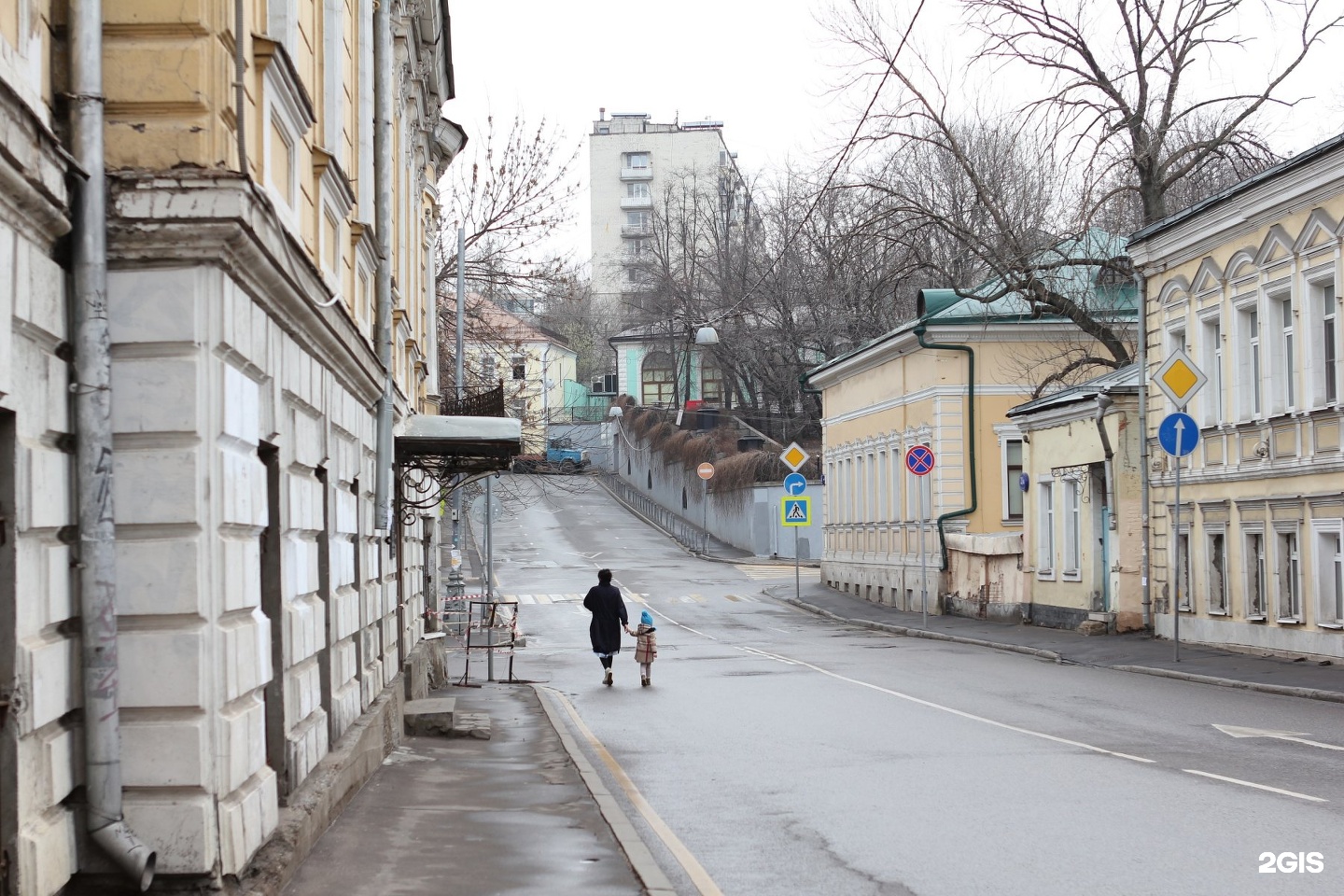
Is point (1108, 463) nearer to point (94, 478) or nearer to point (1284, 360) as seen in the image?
point (1284, 360)

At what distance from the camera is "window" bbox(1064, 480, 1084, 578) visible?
30359 millimetres

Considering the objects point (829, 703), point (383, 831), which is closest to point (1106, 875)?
point (383, 831)

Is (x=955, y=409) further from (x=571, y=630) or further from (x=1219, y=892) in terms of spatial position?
(x=1219, y=892)

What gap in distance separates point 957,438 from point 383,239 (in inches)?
1129

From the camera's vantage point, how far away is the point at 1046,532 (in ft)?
107

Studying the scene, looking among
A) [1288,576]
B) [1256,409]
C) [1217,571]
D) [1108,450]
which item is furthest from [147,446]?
[1108,450]

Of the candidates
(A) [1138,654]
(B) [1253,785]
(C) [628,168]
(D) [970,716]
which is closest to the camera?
(B) [1253,785]

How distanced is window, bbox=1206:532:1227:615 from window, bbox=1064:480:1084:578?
5484 mm

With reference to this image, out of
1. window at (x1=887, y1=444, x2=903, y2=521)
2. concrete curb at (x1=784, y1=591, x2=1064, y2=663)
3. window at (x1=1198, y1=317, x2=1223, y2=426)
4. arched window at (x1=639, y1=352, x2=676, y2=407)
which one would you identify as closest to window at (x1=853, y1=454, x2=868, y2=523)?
window at (x1=887, y1=444, x2=903, y2=521)

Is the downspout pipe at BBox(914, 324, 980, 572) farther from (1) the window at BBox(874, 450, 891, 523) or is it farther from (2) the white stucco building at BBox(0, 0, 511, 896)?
(2) the white stucco building at BBox(0, 0, 511, 896)

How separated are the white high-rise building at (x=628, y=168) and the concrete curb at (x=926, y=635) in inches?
3168

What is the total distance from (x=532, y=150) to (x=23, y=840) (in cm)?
2895

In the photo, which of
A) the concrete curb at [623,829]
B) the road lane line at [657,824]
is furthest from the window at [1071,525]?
the concrete curb at [623,829]

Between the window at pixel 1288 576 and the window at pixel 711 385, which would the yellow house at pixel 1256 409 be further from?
the window at pixel 711 385
